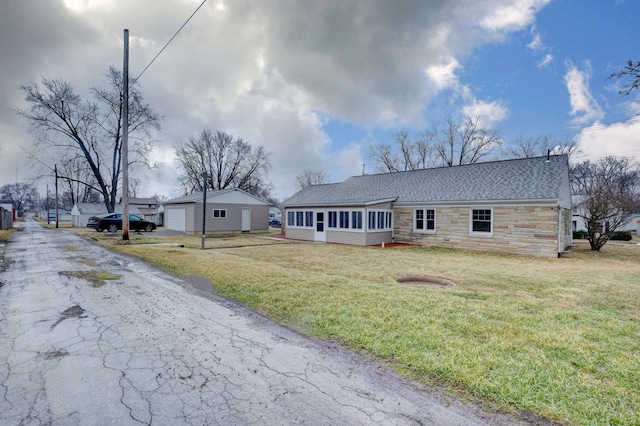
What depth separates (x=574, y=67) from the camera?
15.3 meters

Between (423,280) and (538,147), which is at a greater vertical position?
(538,147)

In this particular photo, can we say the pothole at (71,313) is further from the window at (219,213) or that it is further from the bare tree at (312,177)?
the bare tree at (312,177)

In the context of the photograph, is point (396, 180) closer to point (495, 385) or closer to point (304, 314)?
point (304, 314)

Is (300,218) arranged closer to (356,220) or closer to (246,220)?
(356,220)

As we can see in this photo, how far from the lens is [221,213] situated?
81.4 ft

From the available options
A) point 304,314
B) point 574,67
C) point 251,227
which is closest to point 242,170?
point 251,227

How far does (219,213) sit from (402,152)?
25.0 m

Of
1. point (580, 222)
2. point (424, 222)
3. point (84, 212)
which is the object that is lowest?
point (580, 222)

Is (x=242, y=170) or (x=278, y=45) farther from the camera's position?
(x=242, y=170)

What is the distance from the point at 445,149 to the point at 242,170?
87.9 ft

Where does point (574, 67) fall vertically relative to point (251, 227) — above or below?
above

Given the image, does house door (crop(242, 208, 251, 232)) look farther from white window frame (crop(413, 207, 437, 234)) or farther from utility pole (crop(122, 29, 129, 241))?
white window frame (crop(413, 207, 437, 234))

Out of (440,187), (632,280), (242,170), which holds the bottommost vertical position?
(632,280)

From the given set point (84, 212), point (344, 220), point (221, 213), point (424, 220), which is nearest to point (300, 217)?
point (344, 220)
